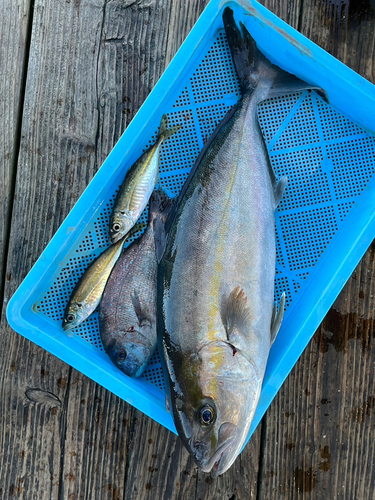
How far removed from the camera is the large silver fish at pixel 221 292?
1.40m

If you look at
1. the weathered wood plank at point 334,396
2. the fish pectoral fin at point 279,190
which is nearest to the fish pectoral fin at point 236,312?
the fish pectoral fin at point 279,190

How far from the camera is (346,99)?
1905 millimetres

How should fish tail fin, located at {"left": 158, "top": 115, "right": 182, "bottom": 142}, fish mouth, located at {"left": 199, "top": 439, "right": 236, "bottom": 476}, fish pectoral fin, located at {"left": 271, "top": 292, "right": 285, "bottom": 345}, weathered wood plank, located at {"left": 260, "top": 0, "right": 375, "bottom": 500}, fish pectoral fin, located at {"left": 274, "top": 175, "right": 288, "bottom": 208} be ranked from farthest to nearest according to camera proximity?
weathered wood plank, located at {"left": 260, "top": 0, "right": 375, "bottom": 500}
fish tail fin, located at {"left": 158, "top": 115, "right": 182, "bottom": 142}
fish pectoral fin, located at {"left": 274, "top": 175, "right": 288, "bottom": 208}
fish pectoral fin, located at {"left": 271, "top": 292, "right": 285, "bottom": 345}
fish mouth, located at {"left": 199, "top": 439, "right": 236, "bottom": 476}

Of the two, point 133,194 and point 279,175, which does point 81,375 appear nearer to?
point 133,194

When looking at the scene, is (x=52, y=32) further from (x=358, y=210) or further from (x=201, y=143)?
(x=358, y=210)

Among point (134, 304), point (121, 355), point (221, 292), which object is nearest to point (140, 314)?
point (134, 304)

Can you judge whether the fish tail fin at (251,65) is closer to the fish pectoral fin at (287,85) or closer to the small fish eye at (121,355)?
the fish pectoral fin at (287,85)

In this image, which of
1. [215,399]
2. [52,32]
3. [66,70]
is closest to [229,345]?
[215,399]

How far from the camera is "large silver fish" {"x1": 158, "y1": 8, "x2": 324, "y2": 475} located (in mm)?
1398

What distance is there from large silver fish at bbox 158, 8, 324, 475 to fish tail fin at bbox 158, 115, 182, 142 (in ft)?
1.01

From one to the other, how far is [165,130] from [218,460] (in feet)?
4.42

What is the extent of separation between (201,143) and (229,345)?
0.98 metres

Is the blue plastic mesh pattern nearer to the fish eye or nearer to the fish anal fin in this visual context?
the fish anal fin

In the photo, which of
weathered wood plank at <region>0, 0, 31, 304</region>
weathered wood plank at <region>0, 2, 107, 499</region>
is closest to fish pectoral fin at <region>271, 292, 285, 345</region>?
weathered wood plank at <region>0, 2, 107, 499</region>
